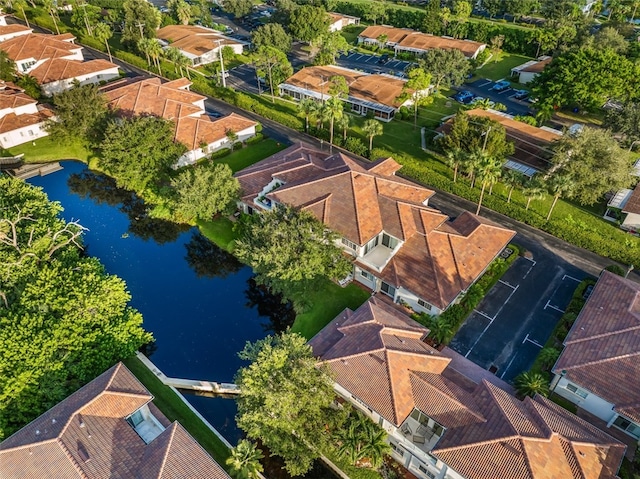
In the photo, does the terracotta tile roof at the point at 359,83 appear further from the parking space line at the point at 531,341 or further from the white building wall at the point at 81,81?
the parking space line at the point at 531,341

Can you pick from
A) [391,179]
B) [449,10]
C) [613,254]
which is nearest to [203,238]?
[391,179]

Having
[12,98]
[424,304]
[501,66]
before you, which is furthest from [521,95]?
[12,98]

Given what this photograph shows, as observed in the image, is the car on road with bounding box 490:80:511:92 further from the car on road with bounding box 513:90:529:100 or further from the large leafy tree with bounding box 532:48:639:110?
the large leafy tree with bounding box 532:48:639:110

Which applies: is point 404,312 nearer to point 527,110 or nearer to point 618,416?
point 618,416

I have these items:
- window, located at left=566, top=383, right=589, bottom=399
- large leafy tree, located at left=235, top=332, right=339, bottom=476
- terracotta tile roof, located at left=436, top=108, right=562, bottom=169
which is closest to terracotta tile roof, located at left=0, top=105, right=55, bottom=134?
large leafy tree, located at left=235, top=332, right=339, bottom=476

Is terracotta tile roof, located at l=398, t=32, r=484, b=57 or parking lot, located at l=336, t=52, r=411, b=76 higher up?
terracotta tile roof, located at l=398, t=32, r=484, b=57

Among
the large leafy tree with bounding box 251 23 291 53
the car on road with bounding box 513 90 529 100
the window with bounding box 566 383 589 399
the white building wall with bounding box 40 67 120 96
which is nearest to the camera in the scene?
the window with bounding box 566 383 589 399
